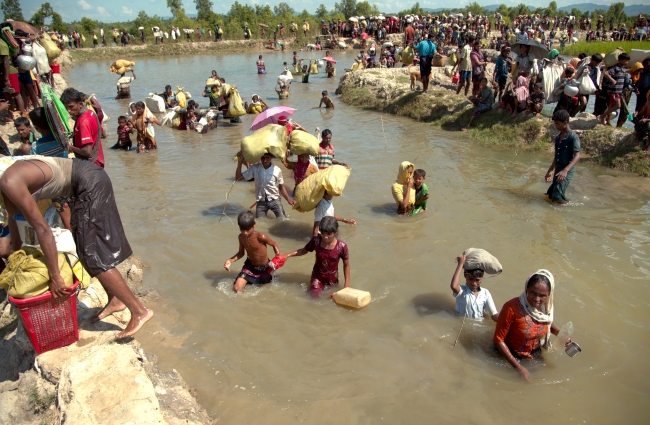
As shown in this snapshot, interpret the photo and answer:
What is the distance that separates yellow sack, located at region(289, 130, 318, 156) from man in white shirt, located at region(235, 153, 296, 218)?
36 cm

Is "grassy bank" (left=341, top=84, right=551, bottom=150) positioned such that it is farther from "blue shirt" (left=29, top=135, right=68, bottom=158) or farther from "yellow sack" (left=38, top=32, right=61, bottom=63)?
"yellow sack" (left=38, top=32, right=61, bottom=63)

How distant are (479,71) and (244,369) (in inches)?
439

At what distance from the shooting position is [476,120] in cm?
1183

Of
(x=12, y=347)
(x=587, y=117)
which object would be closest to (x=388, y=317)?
(x=12, y=347)

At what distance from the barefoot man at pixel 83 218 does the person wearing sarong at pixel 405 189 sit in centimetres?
405

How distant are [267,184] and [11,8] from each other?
50412 millimetres

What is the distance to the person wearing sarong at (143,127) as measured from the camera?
10.4 metres

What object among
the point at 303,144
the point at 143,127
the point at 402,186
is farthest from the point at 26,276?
the point at 143,127

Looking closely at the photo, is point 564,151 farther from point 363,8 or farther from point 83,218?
point 363,8

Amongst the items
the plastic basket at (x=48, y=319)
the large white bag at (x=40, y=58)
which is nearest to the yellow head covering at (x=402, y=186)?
the plastic basket at (x=48, y=319)

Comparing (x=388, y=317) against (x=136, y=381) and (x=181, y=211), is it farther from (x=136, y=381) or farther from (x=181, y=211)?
(x=181, y=211)

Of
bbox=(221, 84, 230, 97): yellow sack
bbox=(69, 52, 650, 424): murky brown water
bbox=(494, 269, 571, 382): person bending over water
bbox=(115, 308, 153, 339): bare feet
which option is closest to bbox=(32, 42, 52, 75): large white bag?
bbox=(69, 52, 650, 424): murky brown water

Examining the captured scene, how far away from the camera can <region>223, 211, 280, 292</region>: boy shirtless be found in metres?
4.73

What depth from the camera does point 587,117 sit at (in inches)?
396
